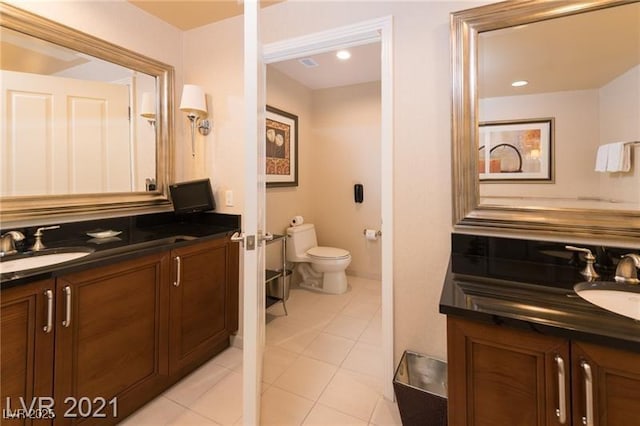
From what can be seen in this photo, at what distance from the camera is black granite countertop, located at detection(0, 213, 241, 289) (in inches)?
44.2

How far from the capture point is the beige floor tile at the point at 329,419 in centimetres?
142

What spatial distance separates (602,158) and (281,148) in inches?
97.2

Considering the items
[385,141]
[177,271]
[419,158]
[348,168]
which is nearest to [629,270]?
[419,158]

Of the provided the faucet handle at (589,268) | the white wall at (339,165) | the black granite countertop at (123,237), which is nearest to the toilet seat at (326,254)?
the white wall at (339,165)

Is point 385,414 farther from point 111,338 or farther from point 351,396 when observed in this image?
point 111,338

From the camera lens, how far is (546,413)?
0.77 metres

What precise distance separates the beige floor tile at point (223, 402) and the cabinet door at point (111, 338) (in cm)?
27

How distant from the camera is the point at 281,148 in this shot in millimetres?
3023

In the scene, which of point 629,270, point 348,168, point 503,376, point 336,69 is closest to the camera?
point 503,376

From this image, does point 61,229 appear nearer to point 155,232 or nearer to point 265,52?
point 155,232

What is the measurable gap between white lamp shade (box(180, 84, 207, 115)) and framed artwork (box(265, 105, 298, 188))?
2.64ft

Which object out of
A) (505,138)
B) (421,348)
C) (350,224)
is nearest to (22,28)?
(505,138)

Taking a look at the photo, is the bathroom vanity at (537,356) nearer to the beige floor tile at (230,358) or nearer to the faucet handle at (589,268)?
the faucet handle at (589,268)

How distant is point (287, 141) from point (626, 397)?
2.94 meters
